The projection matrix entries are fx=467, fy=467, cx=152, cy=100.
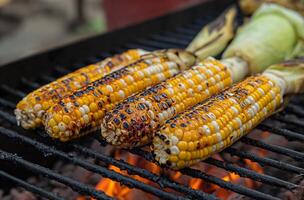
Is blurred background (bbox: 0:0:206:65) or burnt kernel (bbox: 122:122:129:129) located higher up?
blurred background (bbox: 0:0:206:65)

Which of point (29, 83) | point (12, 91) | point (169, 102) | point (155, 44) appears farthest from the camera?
point (155, 44)

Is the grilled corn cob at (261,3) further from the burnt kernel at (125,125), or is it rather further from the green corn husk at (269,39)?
the burnt kernel at (125,125)

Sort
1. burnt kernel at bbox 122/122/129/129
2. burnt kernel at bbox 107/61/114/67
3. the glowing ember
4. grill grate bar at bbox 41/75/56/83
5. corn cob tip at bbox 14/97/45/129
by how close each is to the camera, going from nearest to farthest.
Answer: burnt kernel at bbox 122/122/129/129 → corn cob tip at bbox 14/97/45/129 → the glowing ember → burnt kernel at bbox 107/61/114/67 → grill grate bar at bbox 41/75/56/83

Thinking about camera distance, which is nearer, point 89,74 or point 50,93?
point 50,93

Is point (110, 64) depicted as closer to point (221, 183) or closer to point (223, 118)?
point (223, 118)

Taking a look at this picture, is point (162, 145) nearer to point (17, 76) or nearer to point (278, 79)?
point (278, 79)

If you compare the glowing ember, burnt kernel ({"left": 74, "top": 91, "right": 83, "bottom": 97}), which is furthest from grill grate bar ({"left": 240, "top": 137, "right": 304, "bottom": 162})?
burnt kernel ({"left": 74, "top": 91, "right": 83, "bottom": 97})

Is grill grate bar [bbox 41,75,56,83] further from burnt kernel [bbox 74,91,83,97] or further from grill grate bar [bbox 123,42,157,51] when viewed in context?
burnt kernel [bbox 74,91,83,97]

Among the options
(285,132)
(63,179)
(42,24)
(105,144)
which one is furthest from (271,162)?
(42,24)
